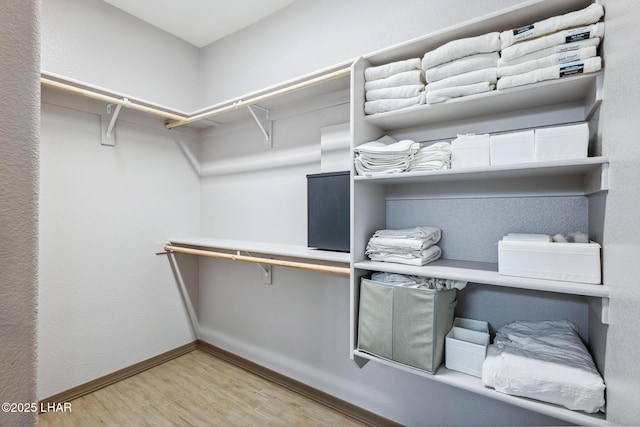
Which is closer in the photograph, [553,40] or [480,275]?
[553,40]

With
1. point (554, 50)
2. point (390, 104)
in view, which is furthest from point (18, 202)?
point (554, 50)

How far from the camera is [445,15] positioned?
1.51 m

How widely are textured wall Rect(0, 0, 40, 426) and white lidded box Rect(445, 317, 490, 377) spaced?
4.21 feet

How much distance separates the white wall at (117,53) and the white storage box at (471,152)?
7.66 ft

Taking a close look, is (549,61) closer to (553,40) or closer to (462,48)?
(553,40)

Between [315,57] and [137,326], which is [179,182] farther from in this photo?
[315,57]

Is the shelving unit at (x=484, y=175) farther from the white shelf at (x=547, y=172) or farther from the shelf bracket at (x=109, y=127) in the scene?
the shelf bracket at (x=109, y=127)

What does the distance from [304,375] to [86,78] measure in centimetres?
254

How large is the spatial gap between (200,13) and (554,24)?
7.40 feet

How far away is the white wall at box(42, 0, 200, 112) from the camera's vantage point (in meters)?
1.88

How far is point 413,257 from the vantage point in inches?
51.3

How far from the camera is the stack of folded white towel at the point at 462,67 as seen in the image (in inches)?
45.2

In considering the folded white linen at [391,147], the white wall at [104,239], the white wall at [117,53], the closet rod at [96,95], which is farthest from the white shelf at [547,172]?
the white wall at [117,53]

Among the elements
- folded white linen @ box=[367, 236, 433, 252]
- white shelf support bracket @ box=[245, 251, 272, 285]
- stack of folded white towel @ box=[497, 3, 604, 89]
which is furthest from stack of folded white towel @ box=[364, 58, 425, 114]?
white shelf support bracket @ box=[245, 251, 272, 285]
